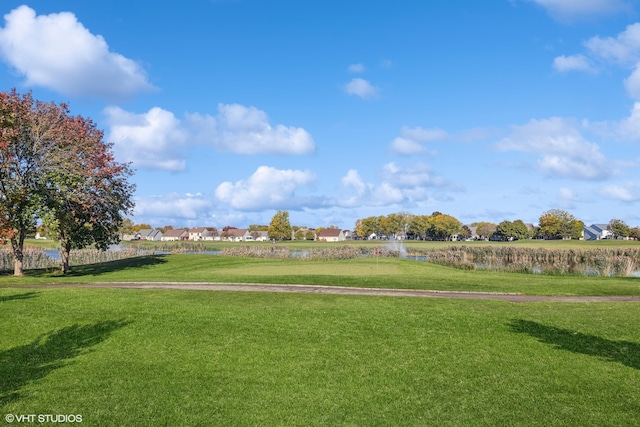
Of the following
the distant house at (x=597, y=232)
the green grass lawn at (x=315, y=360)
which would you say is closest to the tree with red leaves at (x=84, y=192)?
the green grass lawn at (x=315, y=360)

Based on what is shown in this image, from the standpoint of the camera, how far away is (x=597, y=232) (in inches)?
7426

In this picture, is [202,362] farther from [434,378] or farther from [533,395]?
[533,395]

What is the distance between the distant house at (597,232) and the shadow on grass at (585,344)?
19922 centimetres

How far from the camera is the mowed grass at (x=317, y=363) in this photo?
26.3ft

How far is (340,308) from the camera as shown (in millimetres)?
15867

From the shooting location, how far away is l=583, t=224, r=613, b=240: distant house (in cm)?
18250

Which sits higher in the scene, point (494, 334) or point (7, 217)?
point (7, 217)

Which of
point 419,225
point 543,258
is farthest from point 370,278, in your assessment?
point 419,225

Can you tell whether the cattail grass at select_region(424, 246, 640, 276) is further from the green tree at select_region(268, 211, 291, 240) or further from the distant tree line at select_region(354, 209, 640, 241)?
the distant tree line at select_region(354, 209, 640, 241)

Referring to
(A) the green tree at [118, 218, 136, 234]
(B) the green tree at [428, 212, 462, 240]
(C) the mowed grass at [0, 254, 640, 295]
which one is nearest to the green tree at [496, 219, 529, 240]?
(B) the green tree at [428, 212, 462, 240]

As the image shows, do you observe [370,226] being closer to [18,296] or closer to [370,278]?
[370,278]

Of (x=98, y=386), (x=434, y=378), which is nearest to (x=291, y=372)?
(x=434, y=378)

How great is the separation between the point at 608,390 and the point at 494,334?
4.01m

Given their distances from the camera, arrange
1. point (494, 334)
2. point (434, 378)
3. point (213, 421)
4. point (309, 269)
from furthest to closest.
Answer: point (309, 269) → point (494, 334) → point (434, 378) → point (213, 421)
